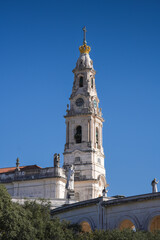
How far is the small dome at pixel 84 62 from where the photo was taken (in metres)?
89.8

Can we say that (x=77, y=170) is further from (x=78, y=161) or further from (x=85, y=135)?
(x=85, y=135)

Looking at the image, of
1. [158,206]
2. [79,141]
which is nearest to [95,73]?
[79,141]

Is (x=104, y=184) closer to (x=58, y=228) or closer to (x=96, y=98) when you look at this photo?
(x=96, y=98)

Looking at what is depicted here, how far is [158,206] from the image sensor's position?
50156 mm

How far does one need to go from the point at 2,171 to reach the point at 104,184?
50.7 ft

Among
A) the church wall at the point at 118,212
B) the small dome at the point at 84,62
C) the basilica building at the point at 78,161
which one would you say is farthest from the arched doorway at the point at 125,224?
the small dome at the point at 84,62

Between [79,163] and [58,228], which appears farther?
[79,163]

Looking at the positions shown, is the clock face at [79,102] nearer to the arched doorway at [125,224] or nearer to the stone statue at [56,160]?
the stone statue at [56,160]

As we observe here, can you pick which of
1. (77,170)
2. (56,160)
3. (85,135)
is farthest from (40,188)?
(85,135)

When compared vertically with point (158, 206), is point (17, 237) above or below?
below

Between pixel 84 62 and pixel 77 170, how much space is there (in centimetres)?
1861

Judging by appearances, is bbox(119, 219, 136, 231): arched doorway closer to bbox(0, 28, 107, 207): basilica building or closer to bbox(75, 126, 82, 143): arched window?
bbox(0, 28, 107, 207): basilica building

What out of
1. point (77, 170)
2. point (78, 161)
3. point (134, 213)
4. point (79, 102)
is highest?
point (79, 102)

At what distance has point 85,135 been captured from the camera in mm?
84625
